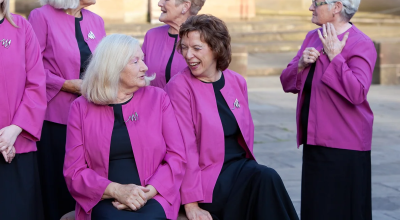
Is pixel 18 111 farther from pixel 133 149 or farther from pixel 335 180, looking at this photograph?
pixel 335 180

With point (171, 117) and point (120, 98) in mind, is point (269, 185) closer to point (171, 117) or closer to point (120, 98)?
point (171, 117)

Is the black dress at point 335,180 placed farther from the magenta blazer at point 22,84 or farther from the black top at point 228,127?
the magenta blazer at point 22,84

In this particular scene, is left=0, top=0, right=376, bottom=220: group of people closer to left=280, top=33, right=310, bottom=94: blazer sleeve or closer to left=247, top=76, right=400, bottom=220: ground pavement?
left=280, top=33, right=310, bottom=94: blazer sleeve

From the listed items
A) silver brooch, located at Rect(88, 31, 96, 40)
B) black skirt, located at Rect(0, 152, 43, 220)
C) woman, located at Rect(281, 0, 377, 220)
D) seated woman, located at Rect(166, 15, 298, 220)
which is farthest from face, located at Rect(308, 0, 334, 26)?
black skirt, located at Rect(0, 152, 43, 220)

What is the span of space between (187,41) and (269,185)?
41.1 inches

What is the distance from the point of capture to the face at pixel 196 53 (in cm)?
432

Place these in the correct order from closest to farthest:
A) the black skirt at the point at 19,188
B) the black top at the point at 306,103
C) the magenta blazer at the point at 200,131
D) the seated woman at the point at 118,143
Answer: the seated woman at the point at 118,143 → the black skirt at the point at 19,188 → the magenta blazer at the point at 200,131 → the black top at the point at 306,103

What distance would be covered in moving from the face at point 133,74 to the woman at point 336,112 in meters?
1.12

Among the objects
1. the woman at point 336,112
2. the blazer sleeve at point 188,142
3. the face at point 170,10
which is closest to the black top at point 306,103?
the woman at point 336,112

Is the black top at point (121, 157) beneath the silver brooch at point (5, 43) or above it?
beneath

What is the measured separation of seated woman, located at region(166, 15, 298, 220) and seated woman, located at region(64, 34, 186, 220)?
0.14 m

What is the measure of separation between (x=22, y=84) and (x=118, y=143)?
0.69 meters

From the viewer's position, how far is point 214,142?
4340mm

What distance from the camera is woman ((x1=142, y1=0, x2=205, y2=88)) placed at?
16.2 ft
